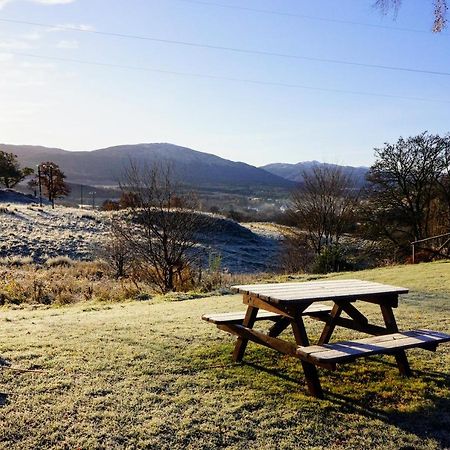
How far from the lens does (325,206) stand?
35188mm

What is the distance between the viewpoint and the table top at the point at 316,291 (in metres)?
5.10

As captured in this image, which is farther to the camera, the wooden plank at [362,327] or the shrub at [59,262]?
the shrub at [59,262]

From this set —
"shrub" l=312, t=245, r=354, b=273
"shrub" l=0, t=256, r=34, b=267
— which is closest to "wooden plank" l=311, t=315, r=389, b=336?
"shrub" l=312, t=245, r=354, b=273

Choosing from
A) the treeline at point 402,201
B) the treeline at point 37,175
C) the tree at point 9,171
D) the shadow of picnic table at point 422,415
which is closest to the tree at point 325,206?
the treeline at point 402,201

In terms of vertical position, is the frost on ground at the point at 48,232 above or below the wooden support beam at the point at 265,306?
below

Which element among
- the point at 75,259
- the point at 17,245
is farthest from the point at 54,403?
the point at 17,245

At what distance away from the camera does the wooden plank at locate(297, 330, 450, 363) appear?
4.60 meters

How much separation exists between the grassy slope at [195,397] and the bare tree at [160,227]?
10509 mm

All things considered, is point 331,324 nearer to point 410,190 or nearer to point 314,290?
point 314,290

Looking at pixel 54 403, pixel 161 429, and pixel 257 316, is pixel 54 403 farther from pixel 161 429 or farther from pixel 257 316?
pixel 257 316

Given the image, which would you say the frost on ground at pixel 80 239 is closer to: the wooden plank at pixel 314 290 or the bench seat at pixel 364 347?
the wooden plank at pixel 314 290

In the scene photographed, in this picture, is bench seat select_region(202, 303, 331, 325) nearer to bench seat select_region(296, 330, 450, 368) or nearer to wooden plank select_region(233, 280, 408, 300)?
wooden plank select_region(233, 280, 408, 300)

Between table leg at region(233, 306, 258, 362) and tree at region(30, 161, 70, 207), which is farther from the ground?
tree at region(30, 161, 70, 207)

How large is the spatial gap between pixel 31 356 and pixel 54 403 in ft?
4.64
